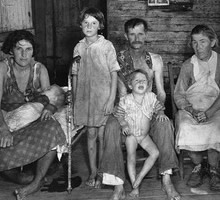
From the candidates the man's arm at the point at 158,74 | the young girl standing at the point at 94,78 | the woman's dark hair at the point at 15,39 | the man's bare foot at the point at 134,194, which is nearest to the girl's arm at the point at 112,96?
the young girl standing at the point at 94,78

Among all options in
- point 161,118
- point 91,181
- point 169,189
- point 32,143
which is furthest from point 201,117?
point 32,143

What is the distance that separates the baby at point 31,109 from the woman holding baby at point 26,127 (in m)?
0.06

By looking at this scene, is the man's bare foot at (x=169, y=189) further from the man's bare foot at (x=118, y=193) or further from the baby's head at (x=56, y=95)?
the baby's head at (x=56, y=95)

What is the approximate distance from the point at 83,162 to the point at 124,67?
1.27 metres

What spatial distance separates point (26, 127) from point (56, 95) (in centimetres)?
52

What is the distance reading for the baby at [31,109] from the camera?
15.1 feet

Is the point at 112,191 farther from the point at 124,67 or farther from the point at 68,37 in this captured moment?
the point at 68,37

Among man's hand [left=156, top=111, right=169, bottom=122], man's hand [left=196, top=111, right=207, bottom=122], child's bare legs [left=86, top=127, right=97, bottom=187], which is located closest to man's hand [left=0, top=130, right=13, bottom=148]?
child's bare legs [left=86, top=127, right=97, bottom=187]

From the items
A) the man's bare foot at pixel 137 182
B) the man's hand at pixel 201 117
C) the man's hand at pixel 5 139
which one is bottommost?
the man's bare foot at pixel 137 182

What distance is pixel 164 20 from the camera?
7027mm

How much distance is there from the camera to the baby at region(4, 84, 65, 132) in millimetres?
4590

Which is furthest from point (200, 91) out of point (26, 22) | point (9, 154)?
point (26, 22)

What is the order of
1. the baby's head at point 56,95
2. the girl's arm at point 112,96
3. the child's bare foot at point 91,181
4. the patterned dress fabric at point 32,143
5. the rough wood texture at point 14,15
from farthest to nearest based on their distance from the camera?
1. the rough wood texture at point 14,15
2. the baby's head at point 56,95
3. the child's bare foot at point 91,181
4. the girl's arm at point 112,96
5. the patterned dress fabric at point 32,143

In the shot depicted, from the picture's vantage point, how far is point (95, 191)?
180 inches
